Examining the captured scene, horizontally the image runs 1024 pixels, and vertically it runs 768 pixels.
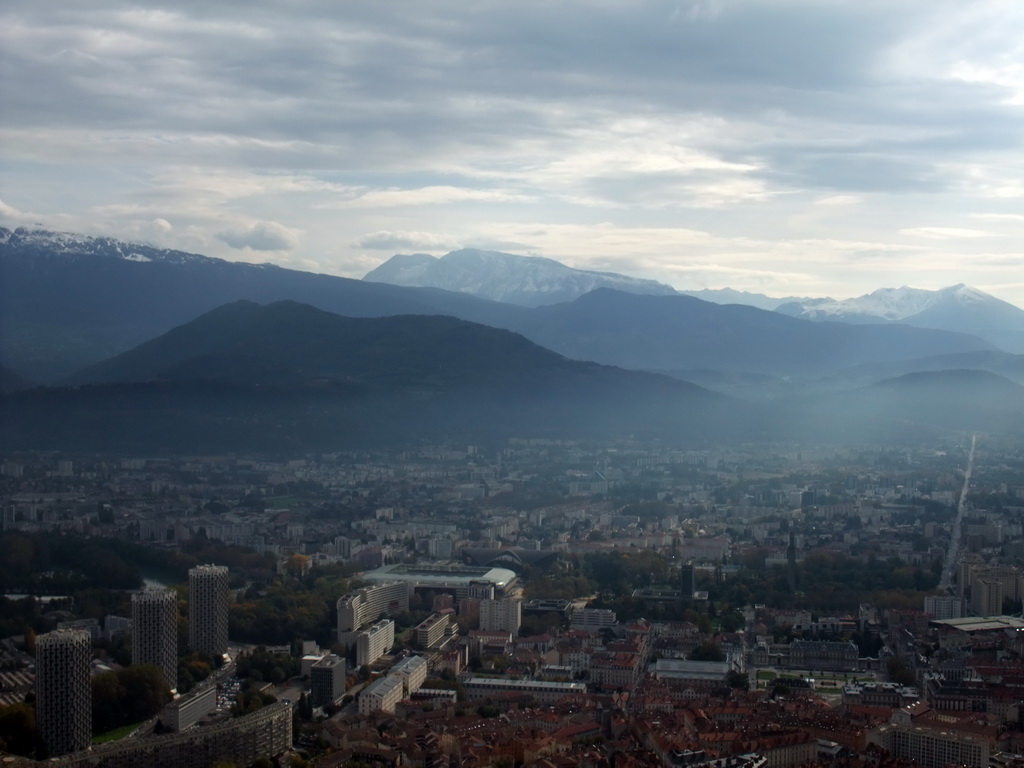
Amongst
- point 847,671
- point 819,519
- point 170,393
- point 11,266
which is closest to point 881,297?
point 11,266

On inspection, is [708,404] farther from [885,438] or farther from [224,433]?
[224,433]

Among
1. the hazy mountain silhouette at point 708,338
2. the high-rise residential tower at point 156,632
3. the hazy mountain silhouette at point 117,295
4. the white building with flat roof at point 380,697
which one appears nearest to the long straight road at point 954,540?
the white building with flat roof at point 380,697

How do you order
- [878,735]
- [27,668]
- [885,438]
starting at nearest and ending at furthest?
[878,735], [27,668], [885,438]

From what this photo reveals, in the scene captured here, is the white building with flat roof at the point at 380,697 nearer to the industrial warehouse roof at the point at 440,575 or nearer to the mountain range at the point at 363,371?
the industrial warehouse roof at the point at 440,575

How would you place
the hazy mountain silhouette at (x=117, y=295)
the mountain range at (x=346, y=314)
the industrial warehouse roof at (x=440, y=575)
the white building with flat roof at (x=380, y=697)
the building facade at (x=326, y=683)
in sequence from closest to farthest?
the white building with flat roof at (x=380, y=697)
the building facade at (x=326, y=683)
the industrial warehouse roof at (x=440, y=575)
the hazy mountain silhouette at (x=117, y=295)
the mountain range at (x=346, y=314)

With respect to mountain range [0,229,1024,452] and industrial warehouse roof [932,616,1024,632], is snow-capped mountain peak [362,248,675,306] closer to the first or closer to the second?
mountain range [0,229,1024,452]
